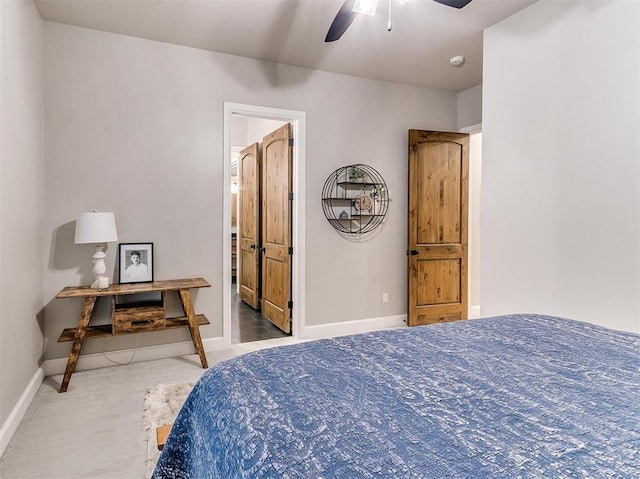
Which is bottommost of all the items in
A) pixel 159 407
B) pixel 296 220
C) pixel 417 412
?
pixel 159 407

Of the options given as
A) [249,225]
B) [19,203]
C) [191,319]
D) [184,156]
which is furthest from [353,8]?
[249,225]

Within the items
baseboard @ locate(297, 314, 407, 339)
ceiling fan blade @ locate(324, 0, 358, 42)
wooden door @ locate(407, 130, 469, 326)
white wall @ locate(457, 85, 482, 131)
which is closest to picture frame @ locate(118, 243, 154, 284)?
baseboard @ locate(297, 314, 407, 339)

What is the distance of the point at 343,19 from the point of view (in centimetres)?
230

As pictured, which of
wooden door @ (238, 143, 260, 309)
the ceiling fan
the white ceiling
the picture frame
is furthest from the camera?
wooden door @ (238, 143, 260, 309)

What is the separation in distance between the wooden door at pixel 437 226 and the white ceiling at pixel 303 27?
3.00ft

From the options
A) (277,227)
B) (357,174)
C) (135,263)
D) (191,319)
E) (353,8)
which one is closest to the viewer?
(353,8)

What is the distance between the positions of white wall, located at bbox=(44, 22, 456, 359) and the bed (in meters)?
2.53

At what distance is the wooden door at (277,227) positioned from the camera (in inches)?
166

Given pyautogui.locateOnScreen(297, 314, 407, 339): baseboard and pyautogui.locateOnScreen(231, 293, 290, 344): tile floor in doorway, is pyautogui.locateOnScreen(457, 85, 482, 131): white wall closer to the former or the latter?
pyautogui.locateOnScreen(297, 314, 407, 339): baseboard

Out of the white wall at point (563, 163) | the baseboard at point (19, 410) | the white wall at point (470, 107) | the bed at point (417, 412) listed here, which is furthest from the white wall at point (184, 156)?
the bed at point (417, 412)

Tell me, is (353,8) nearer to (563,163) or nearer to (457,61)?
(563,163)

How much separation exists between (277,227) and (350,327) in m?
1.40

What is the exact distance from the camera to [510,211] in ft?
10.3

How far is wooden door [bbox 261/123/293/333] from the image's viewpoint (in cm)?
423
